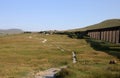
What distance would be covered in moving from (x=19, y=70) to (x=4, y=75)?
453 centimetres

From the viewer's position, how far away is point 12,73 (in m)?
37.5

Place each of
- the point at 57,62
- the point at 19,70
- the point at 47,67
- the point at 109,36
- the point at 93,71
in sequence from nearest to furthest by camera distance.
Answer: the point at 93,71
the point at 19,70
the point at 47,67
the point at 57,62
the point at 109,36

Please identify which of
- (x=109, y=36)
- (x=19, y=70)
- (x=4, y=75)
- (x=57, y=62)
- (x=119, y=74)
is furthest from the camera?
(x=109, y=36)

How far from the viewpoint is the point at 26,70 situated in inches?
1607

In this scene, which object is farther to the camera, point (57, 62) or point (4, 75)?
point (57, 62)

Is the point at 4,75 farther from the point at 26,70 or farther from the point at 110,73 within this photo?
the point at 110,73

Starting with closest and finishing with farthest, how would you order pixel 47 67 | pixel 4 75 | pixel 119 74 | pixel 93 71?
pixel 119 74 → pixel 93 71 → pixel 4 75 → pixel 47 67

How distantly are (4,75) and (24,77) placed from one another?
2.06m

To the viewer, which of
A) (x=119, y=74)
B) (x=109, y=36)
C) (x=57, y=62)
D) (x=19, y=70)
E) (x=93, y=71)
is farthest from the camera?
(x=109, y=36)

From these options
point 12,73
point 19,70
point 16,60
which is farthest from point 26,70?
point 16,60

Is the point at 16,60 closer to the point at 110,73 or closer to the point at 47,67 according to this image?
the point at 47,67

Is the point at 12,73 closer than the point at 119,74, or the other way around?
the point at 119,74

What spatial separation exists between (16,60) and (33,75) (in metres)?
15.9

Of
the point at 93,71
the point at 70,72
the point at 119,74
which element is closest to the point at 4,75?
the point at 70,72
